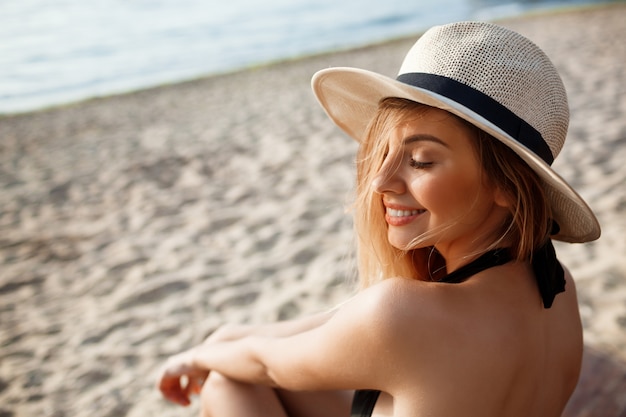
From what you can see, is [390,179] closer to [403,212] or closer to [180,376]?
[403,212]

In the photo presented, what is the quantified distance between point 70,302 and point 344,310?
2580 millimetres

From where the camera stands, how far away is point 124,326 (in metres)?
3.07

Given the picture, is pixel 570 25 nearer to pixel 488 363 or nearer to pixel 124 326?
pixel 124 326

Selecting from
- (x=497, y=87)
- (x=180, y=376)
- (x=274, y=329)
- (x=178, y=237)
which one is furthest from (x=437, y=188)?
(x=178, y=237)

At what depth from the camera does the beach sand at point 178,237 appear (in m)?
2.75

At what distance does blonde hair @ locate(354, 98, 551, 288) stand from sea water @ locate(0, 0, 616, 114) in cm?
992

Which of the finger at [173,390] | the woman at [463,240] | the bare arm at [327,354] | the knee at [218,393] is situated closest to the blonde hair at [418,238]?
the woman at [463,240]

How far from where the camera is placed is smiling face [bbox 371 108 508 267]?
4.11 feet

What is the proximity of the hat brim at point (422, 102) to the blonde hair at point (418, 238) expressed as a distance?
0.13 feet

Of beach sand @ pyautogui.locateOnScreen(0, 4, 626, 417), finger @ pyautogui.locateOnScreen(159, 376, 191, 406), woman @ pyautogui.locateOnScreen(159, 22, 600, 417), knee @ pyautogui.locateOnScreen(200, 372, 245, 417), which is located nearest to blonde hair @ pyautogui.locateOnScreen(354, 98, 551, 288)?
woman @ pyautogui.locateOnScreen(159, 22, 600, 417)

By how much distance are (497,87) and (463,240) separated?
354 millimetres

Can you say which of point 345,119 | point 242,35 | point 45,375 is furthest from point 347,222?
point 242,35

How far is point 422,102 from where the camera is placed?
1.23 meters

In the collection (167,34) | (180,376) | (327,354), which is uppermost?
(167,34)
